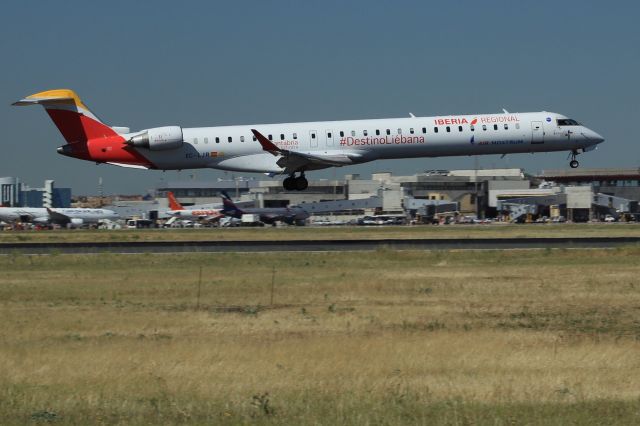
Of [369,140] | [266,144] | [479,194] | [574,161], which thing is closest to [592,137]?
[574,161]

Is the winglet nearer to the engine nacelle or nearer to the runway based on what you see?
the engine nacelle

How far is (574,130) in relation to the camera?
52.1 meters

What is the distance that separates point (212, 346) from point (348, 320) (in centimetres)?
457

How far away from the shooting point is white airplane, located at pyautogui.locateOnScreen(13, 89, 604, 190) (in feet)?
164

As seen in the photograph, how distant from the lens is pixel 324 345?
18531mm

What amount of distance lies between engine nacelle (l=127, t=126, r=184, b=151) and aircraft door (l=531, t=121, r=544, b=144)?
18.1m

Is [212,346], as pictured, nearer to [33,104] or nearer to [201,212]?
[33,104]

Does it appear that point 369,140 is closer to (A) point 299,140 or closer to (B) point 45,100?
(A) point 299,140

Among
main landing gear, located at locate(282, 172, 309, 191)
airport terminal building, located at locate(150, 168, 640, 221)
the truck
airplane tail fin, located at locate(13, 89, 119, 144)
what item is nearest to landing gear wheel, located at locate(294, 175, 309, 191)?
main landing gear, located at locate(282, 172, 309, 191)

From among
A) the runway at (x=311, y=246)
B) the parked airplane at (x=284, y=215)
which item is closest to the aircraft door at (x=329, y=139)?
the runway at (x=311, y=246)

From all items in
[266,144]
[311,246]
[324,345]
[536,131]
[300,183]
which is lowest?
[324,345]

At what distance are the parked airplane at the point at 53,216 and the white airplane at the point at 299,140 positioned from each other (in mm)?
56245

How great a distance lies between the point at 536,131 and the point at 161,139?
63.2 feet

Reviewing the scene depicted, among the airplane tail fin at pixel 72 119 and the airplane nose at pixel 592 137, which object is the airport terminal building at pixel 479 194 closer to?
the airplane nose at pixel 592 137
